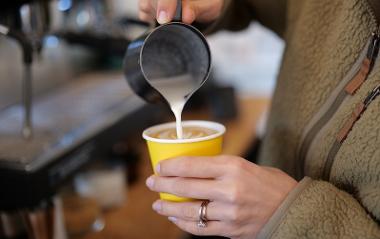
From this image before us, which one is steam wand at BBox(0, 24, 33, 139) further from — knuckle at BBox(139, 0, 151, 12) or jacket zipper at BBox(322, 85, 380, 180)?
jacket zipper at BBox(322, 85, 380, 180)

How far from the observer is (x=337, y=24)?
1.99ft

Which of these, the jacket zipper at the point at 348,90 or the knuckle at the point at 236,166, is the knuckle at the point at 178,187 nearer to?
the knuckle at the point at 236,166

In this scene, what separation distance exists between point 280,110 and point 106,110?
446 mm

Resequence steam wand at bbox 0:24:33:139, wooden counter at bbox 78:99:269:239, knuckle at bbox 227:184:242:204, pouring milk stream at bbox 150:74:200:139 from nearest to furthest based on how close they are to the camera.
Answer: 1. knuckle at bbox 227:184:242:204
2. pouring milk stream at bbox 150:74:200:139
3. steam wand at bbox 0:24:33:139
4. wooden counter at bbox 78:99:269:239

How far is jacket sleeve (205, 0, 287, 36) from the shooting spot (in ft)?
2.58

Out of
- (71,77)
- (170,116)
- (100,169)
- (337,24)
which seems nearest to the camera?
(337,24)

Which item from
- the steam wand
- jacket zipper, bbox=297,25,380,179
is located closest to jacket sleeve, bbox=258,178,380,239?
jacket zipper, bbox=297,25,380,179

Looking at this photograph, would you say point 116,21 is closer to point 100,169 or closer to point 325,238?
point 100,169

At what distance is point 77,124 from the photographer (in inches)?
36.8

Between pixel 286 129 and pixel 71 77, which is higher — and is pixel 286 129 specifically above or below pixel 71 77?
above

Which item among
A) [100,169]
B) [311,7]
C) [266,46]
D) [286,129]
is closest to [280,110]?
[286,129]

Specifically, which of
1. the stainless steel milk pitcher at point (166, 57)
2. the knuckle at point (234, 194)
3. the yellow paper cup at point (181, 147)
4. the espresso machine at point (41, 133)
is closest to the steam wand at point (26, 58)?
the espresso machine at point (41, 133)

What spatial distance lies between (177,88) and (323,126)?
0.18 metres

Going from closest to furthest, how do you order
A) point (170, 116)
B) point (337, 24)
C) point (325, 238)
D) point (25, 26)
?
point (325, 238) → point (337, 24) → point (25, 26) → point (170, 116)
